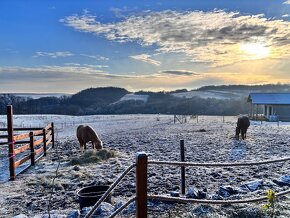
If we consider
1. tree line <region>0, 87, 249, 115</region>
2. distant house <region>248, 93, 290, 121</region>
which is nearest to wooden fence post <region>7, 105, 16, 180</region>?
distant house <region>248, 93, 290, 121</region>

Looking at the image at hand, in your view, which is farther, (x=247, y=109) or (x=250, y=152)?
(x=247, y=109)

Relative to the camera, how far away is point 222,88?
5492 inches

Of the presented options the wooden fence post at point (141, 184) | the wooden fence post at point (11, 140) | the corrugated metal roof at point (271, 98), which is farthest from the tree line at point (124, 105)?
the wooden fence post at point (141, 184)

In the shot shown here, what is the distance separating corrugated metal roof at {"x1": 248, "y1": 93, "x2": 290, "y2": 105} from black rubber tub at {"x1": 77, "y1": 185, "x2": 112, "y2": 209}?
3846 cm

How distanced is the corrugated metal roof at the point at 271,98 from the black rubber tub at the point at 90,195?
126 feet

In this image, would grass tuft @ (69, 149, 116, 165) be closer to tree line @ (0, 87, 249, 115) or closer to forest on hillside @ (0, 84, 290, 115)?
forest on hillside @ (0, 84, 290, 115)

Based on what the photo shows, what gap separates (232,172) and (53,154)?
7.68m

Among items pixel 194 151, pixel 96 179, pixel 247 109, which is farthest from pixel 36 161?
pixel 247 109

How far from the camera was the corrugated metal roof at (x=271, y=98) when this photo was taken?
4088 centimetres

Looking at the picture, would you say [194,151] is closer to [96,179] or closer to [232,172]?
[232,172]

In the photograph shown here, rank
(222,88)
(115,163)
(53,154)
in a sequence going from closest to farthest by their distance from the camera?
(115,163), (53,154), (222,88)

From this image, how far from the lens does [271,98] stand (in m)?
42.2

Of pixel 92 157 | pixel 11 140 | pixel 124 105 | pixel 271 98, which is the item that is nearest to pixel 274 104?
pixel 271 98

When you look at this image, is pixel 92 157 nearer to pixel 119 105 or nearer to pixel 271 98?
pixel 271 98
